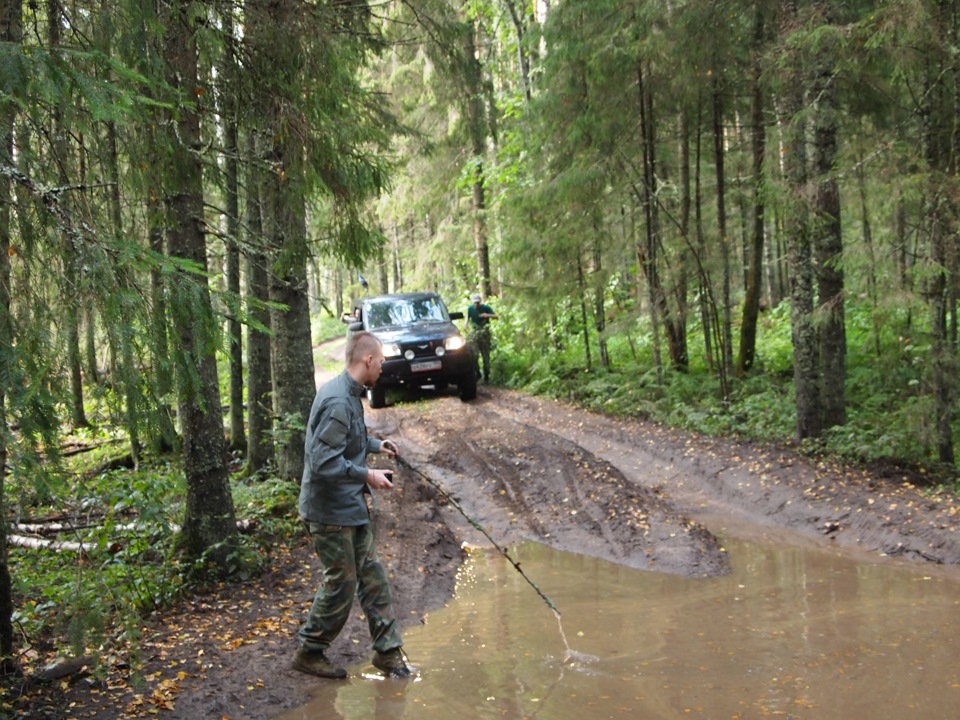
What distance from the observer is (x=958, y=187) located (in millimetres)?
8047

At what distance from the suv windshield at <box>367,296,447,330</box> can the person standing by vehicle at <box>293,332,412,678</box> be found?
37.2 ft

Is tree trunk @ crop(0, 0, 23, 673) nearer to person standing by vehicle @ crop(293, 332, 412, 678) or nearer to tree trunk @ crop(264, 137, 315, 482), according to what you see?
person standing by vehicle @ crop(293, 332, 412, 678)

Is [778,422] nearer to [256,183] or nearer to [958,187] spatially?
[958,187]

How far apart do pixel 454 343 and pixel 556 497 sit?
6525mm

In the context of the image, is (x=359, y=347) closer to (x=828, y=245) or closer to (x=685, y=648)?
(x=685, y=648)

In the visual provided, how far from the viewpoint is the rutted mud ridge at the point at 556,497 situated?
25.3 feet

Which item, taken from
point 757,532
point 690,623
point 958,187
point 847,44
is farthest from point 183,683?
point 847,44

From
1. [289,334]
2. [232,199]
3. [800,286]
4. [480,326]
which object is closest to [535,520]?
[289,334]

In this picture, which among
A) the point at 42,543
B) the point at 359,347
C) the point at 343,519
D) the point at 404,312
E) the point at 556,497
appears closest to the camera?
the point at 343,519

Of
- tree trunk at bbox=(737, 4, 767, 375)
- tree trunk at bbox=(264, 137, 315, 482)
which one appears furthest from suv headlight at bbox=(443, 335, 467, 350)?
tree trunk at bbox=(264, 137, 315, 482)

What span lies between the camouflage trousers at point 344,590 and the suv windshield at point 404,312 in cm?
1146

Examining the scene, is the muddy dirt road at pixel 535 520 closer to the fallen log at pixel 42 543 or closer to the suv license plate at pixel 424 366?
the fallen log at pixel 42 543

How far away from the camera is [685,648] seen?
208 inches

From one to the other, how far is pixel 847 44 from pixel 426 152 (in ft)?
26.5
